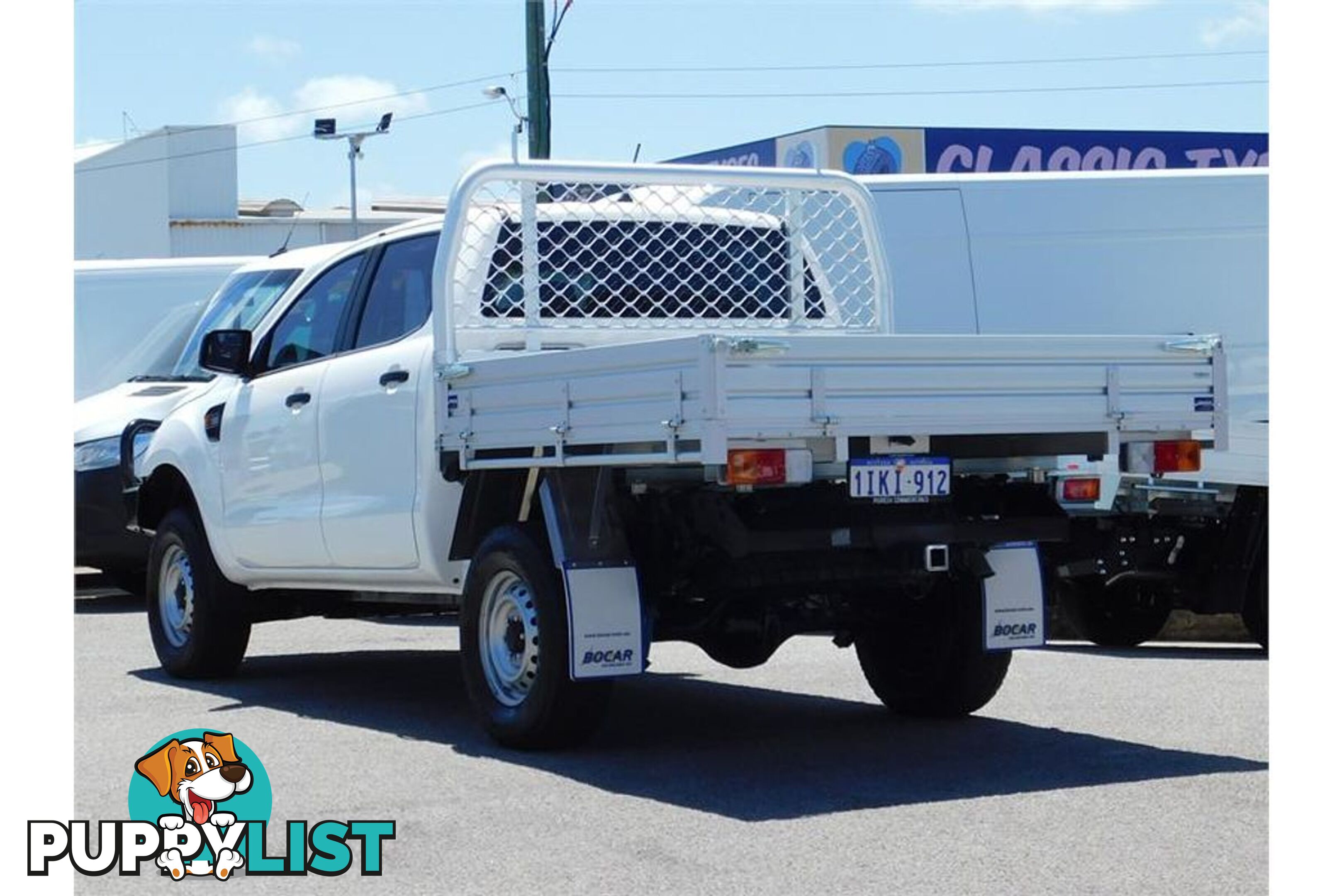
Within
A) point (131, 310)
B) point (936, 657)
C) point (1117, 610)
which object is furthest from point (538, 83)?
point (936, 657)

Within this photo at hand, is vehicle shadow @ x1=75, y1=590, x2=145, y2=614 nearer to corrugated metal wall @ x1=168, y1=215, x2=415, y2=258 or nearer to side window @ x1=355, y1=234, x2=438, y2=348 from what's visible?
side window @ x1=355, y1=234, x2=438, y2=348

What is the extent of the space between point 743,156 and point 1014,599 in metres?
18.3

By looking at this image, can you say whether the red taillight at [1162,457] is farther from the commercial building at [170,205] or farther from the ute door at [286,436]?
the commercial building at [170,205]

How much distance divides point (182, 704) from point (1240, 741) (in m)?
4.68

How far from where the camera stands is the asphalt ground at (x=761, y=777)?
6578mm

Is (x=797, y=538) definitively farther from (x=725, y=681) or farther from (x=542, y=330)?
(x=725, y=681)

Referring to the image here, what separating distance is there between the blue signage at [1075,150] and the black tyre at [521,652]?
18455 mm

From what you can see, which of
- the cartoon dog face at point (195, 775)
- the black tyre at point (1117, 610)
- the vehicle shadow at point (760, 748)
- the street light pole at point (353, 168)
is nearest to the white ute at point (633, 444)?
the vehicle shadow at point (760, 748)

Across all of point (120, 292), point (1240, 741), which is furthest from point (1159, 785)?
point (120, 292)

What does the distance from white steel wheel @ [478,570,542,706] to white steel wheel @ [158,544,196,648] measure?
112 inches

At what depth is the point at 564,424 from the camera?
26.9 feet

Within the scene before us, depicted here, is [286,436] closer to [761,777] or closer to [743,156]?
[761,777]

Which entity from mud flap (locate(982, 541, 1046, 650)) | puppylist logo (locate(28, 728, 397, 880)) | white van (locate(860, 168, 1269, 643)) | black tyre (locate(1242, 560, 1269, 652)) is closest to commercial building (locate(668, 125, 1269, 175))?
white van (locate(860, 168, 1269, 643))

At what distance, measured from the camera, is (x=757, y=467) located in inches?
299
